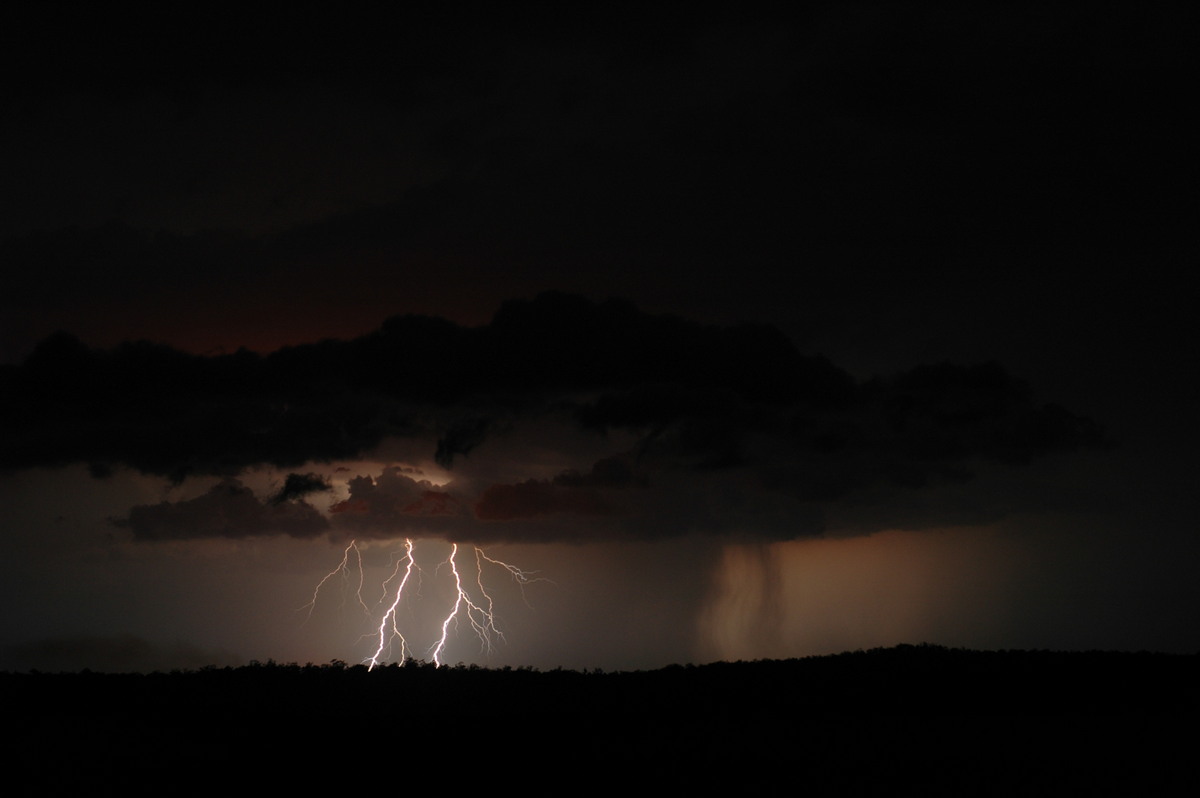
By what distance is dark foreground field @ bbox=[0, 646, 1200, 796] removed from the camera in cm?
2498

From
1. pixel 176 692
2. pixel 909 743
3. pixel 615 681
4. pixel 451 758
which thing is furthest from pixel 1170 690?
pixel 176 692

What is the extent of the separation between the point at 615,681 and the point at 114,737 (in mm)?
14925

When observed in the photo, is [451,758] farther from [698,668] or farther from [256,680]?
[698,668]

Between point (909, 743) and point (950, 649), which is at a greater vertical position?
point (950, 649)

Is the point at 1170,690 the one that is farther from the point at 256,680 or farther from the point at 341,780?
the point at 256,680

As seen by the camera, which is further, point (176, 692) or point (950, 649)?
point (950, 649)

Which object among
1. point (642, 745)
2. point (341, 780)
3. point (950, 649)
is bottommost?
point (341, 780)

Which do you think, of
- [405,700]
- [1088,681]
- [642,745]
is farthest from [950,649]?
[405,700]

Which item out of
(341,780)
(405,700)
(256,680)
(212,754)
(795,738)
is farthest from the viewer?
(256,680)

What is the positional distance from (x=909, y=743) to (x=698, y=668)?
35.4 feet

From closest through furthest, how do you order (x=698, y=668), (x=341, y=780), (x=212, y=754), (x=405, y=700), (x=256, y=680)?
(x=341, y=780), (x=212, y=754), (x=405, y=700), (x=256, y=680), (x=698, y=668)

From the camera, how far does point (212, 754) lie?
1049 inches

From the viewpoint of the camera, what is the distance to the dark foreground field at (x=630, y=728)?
2498 centimetres

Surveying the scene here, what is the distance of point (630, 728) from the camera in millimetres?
30203
